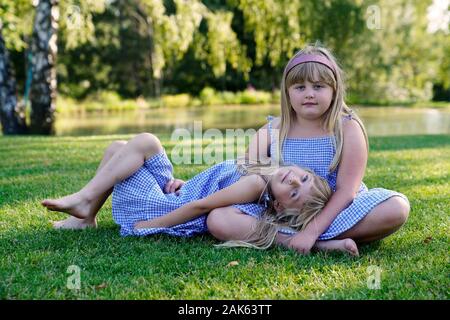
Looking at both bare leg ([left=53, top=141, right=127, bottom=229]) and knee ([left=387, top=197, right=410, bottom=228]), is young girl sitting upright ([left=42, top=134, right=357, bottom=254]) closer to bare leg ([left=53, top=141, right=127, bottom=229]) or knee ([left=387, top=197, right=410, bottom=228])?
bare leg ([left=53, top=141, right=127, bottom=229])

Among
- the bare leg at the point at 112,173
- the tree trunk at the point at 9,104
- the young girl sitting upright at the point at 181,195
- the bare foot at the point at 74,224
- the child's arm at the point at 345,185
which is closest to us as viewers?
the child's arm at the point at 345,185

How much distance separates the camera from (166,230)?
3.10 metres

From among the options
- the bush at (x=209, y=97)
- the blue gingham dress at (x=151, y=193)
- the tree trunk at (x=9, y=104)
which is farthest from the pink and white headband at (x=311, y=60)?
the bush at (x=209, y=97)

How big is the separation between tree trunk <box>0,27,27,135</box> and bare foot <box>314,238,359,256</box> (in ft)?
28.3

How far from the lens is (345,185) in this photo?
2.95 m

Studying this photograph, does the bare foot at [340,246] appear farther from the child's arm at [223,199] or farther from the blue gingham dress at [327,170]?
the child's arm at [223,199]

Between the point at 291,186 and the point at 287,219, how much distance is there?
0.19 meters

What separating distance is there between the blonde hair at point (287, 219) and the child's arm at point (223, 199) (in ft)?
0.23

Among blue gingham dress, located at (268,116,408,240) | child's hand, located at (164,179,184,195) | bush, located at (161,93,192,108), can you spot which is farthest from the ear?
bush, located at (161,93,192,108)

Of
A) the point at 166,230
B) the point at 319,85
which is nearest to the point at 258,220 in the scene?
the point at 166,230

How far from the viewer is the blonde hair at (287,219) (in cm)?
290

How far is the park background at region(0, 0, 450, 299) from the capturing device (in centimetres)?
239

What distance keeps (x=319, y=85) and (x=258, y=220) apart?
2.56 feet

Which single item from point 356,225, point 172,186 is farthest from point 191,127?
point 356,225
